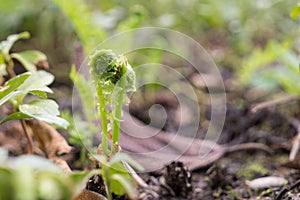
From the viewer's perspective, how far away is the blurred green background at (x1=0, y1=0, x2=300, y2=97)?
6.52 feet

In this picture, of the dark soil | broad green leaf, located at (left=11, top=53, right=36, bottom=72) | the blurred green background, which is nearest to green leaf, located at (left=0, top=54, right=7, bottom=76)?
broad green leaf, located at (left=11, top=53, right=36, bottom=72)

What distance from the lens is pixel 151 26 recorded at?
2268mm

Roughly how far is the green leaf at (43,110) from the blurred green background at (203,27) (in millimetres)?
939

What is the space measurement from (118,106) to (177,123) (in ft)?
2.51

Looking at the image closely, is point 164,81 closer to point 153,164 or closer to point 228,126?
point 228,126

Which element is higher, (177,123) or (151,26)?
(151,26)

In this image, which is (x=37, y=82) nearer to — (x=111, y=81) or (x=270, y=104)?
(x=111, y=81)

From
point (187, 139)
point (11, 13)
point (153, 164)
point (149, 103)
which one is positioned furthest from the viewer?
point (11, 13)

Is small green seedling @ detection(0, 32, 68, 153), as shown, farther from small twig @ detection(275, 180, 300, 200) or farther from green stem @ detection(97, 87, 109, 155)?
small twig @ detection(275, 180, 300, 200)

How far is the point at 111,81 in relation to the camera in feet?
2.85

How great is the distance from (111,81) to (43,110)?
0.60 ft

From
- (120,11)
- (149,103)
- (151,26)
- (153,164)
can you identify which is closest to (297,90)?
(149,103)

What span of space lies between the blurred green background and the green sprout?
0.98 meters

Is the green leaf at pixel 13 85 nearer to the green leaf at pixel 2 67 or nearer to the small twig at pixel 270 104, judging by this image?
the green leaf at pixel 2 67
